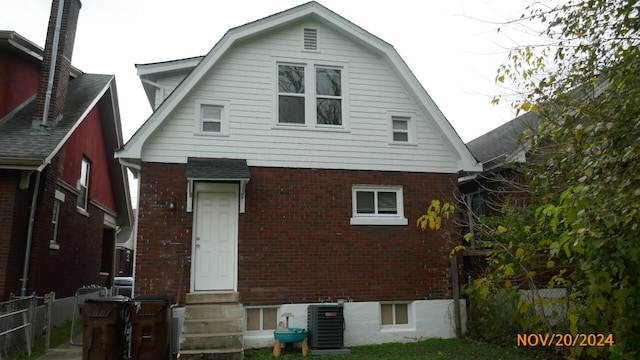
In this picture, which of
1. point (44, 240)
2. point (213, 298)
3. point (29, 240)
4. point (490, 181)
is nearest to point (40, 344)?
point (29, 240)

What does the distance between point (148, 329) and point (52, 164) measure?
557 centimetres

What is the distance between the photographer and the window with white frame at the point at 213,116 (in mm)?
9500

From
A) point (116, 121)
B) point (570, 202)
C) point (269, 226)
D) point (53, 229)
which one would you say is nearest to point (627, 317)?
A: point (570, 202)

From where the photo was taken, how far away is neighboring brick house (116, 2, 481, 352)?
9039mm

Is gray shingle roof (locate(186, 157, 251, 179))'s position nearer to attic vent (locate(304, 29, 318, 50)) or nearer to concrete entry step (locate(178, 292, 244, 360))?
concrete entry step (locate(178, 292, 244, 360))

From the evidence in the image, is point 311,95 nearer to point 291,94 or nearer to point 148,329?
point 291,94

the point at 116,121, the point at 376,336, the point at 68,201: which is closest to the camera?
the point at 376,336

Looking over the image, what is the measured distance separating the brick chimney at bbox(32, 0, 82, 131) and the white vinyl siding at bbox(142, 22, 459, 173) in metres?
3.70

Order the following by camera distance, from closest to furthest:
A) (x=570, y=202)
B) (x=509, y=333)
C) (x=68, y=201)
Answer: (x=570, y=202) → (x=509, y=333) → (x=68, y=201)

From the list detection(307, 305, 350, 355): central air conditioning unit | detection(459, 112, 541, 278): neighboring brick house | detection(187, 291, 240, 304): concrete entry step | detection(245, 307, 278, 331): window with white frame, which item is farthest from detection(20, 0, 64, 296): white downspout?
detection(459, 112, 541, 278): neighboring brick house

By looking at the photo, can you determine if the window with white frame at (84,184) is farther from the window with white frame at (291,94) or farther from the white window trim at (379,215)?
the white window trim at (379,215)

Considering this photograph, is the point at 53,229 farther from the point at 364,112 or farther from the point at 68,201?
the point at 364,112

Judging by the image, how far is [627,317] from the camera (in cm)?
405

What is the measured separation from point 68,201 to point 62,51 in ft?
13.1
